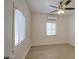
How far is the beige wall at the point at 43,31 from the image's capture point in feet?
24.6

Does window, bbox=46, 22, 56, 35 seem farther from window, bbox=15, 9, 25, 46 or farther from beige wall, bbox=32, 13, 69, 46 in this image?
window, bbox=15, 9, 25, 46

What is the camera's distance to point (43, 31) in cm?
764

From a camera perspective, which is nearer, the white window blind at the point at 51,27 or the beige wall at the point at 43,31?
the beige wall at the point at 43,31

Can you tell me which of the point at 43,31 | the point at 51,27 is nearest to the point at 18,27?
the point at 43,31

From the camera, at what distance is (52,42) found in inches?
312

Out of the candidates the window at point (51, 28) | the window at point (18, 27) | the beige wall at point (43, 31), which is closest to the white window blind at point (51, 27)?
the window at point (51, 28)

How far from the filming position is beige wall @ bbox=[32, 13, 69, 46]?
749cm

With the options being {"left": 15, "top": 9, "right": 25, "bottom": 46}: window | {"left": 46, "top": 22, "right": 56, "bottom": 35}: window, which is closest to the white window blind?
{"left": 46, "top": 22, "right": 56, "bottom": 35}: window

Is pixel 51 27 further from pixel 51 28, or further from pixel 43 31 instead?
pixel 43 31

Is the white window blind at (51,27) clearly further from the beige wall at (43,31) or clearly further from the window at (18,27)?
the window at (18,27)
